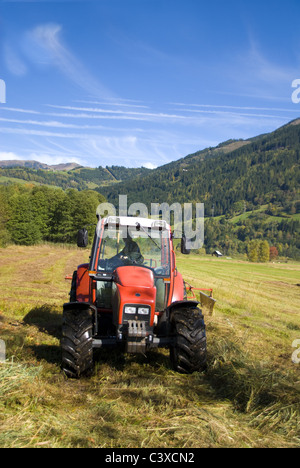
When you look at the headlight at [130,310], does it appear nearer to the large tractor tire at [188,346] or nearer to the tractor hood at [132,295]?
the tractor hood at [132,295]

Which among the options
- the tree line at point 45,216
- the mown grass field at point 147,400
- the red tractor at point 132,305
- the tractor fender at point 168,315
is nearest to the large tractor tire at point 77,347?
the red tractor at point 132,305

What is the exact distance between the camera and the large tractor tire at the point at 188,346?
487 centimetres

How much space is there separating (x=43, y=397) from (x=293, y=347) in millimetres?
5564

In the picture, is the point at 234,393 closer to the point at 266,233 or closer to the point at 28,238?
the point at 28,238

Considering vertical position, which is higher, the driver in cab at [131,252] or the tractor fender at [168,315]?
the driver in cab at [131,252]

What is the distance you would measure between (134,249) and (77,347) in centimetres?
206

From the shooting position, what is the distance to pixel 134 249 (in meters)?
6.21

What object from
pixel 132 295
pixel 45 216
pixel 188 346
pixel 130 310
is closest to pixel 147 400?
pixel 188 346

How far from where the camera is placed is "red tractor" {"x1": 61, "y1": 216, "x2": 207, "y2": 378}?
4770 mm

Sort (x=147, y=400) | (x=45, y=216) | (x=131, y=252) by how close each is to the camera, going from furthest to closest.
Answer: (x=45, y=216), (x=131, y=252), (x=147, y=400)

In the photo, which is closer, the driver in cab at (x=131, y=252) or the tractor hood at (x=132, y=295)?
the tractor hood at (x=132, y=295)

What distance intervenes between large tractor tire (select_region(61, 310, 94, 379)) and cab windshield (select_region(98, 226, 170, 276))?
1.28 m

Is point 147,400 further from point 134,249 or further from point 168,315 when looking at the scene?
point 134,249

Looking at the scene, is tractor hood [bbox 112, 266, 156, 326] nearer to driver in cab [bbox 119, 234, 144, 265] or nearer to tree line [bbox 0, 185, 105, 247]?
driver in cab [bbox 119, 234, 144, 265]
